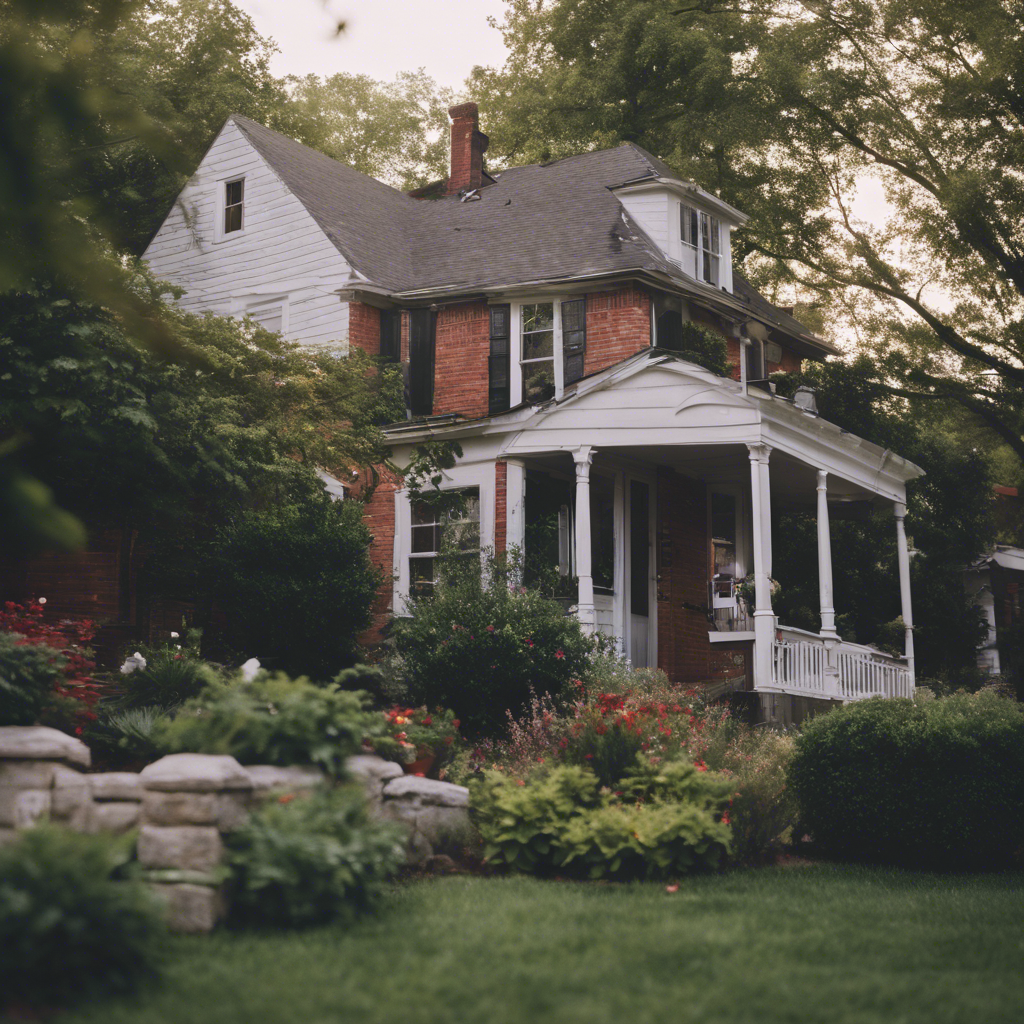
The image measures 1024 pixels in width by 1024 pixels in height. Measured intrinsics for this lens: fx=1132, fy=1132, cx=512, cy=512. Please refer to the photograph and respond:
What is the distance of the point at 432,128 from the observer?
34.3 meters

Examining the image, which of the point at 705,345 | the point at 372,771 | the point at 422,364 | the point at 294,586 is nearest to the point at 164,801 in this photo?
A: the point at 372,771

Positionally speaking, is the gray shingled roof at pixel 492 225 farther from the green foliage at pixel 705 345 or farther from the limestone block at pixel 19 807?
the limestone block at pixel 19 807

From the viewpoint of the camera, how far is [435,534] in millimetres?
15156

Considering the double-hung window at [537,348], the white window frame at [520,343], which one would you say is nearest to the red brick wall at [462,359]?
the white window frame at [520,343]

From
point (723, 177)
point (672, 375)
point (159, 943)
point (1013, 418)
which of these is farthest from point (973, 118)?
point (159, 943)

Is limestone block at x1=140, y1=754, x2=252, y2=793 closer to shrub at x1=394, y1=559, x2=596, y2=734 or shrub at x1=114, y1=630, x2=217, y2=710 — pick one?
shrub at x1=114, y1=630, x2=217, y2=710

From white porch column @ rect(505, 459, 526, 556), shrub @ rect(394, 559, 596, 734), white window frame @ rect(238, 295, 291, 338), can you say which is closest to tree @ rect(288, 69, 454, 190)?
white window frame @ rect(238, 295, 291, 338)

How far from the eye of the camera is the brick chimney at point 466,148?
20.3m

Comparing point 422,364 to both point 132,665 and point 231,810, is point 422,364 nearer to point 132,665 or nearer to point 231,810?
point 132,665

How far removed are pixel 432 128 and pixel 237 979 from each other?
Result: 32745 mm

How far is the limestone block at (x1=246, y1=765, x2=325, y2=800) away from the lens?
5.84m

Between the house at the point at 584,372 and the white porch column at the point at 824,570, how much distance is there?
0.04 metres

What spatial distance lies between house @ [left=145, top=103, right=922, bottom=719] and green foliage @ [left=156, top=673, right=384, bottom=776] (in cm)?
668

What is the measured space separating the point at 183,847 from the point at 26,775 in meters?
0.97
